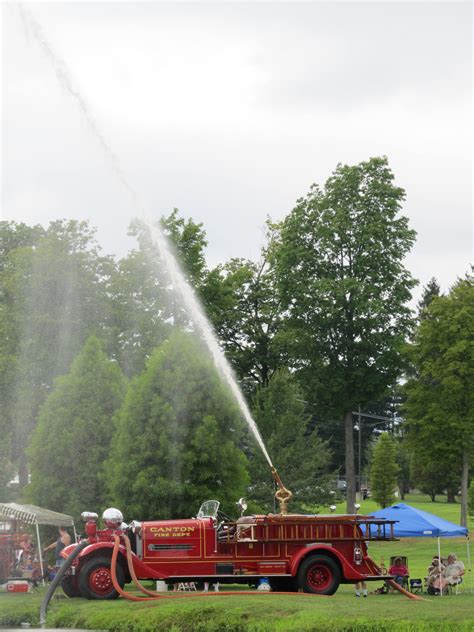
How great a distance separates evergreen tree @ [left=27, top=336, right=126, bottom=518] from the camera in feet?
127

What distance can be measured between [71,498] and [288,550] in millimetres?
14417

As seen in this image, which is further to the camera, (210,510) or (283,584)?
(283,584)

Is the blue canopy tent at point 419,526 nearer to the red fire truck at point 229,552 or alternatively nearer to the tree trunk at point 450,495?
the red fire truck at point 229,552

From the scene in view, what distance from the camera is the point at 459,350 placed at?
59.1 metres

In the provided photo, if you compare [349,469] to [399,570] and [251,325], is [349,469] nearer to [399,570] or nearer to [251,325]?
[251,325]

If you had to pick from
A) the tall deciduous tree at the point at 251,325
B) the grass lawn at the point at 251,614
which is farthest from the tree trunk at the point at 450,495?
the grass lawn at the point at 251,614

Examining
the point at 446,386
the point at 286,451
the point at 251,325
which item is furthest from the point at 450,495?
the point at 286,451

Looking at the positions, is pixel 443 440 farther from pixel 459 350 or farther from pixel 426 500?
pixel 426 500

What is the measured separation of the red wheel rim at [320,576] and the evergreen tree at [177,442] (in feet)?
24.7

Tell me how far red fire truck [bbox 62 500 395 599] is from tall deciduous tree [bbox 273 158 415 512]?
36.0 meters

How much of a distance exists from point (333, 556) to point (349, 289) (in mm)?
36842

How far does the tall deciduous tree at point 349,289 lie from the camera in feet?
206

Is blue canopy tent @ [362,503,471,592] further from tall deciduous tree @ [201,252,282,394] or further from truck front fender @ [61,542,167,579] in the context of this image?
tall deciduous tree @ [201,252,282,394]

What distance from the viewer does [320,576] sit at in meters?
26.0
